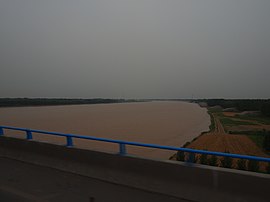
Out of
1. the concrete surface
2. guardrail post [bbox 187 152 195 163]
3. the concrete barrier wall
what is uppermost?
guardrail post [bbox 187 152 195 163]

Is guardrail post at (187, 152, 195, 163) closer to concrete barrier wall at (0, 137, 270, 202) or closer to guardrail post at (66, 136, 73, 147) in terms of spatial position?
concrete barrier wall at (0, 137, 270, 202)

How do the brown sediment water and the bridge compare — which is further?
the brown sediment water

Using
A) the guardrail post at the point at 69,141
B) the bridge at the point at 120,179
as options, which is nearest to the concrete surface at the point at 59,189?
the bridge at the point at 120,179

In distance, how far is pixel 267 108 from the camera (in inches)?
3140

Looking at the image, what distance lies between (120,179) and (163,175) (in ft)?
2.85

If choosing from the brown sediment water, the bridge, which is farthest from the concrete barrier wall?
the brown sediment water

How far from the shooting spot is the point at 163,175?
159 inches

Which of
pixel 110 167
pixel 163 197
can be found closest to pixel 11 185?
→ pixel 110 167

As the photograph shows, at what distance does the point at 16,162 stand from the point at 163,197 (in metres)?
4.05

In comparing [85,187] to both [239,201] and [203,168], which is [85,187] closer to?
[203,168]

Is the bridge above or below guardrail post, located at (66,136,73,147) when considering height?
below

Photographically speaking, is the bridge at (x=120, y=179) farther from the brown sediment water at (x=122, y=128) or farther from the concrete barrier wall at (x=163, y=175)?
the brown sediment water at (x=122, y=128)

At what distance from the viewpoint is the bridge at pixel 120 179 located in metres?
3.49

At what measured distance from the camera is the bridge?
3.49 m
